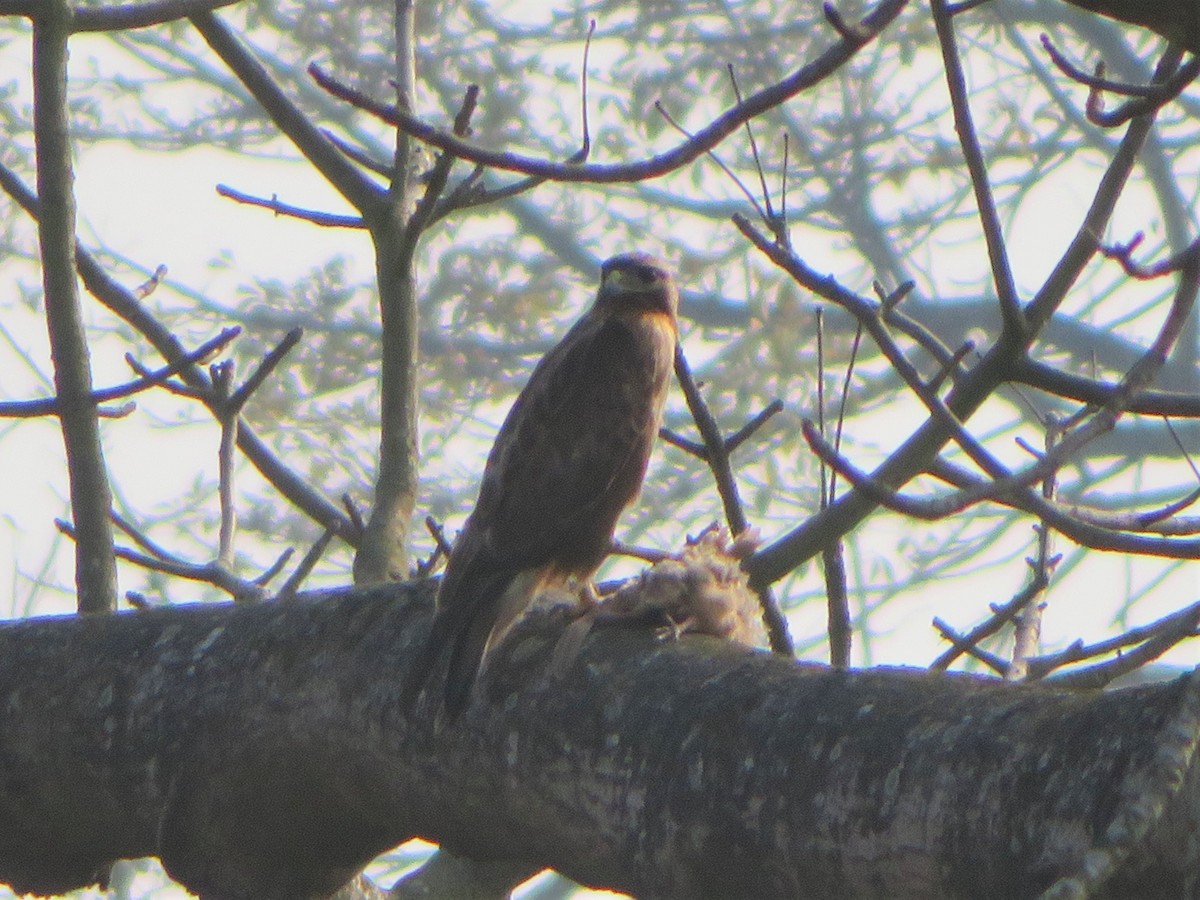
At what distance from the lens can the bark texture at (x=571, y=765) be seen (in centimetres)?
200

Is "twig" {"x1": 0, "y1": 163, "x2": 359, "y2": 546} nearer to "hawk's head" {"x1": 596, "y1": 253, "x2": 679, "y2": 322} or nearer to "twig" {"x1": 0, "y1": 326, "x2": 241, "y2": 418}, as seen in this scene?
"twig" {"x1": 0, "y1": 326, "x2": 241, "y2": 418}

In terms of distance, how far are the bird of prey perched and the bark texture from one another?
643 mm

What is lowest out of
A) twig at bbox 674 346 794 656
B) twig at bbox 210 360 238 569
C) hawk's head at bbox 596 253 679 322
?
twig at bbox 674 346 794 656

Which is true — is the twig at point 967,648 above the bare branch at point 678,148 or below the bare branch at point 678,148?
below

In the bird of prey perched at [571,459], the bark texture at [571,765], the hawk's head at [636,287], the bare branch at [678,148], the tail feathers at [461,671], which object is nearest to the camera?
the bark texture at [571,765]

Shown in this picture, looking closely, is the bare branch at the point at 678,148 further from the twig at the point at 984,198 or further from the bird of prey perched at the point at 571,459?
the bird of prey perched at the point at 571,459

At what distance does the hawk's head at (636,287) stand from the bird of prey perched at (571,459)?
6.1 inches

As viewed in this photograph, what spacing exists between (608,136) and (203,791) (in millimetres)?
13611

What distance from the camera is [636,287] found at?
5.54 meters

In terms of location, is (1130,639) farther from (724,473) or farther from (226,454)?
(226,454)

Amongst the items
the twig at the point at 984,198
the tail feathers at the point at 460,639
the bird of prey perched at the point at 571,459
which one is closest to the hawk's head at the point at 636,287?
the bird of prey perched at the point at 571,459

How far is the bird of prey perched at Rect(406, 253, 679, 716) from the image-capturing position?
161 inches

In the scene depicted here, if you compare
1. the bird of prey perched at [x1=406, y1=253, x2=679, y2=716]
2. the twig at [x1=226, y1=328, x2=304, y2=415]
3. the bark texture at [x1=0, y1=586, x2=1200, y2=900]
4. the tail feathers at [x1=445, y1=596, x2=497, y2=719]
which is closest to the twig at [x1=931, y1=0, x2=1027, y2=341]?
the bark texture at [x1=0, y1=586, x2=1200, y2=900]

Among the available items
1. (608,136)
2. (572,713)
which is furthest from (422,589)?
(608,136)
